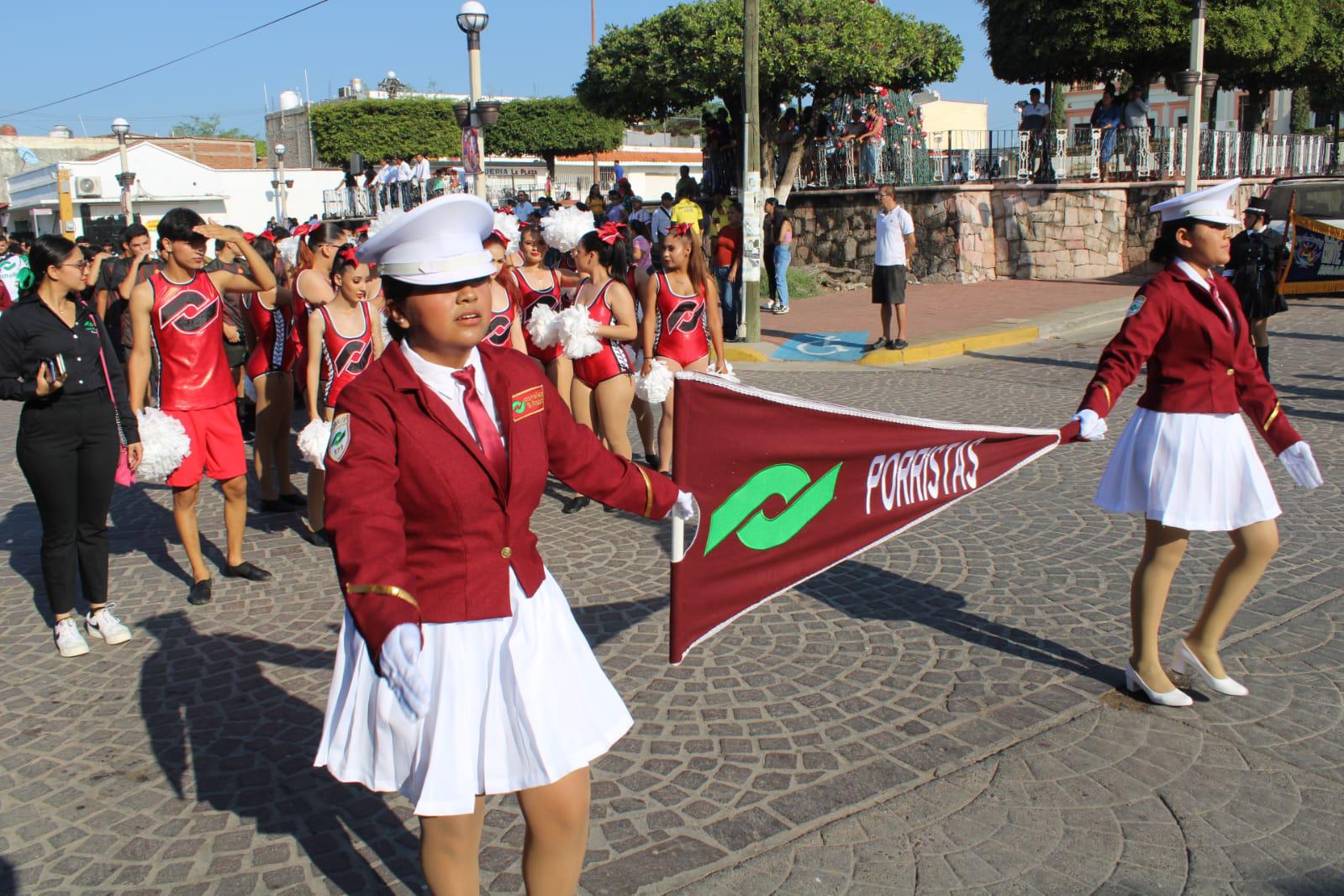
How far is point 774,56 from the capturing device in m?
21.7

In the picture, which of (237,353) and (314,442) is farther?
(237,353)

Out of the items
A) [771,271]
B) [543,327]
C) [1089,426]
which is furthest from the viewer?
[771,271]

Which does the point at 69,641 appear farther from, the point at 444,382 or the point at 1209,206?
the point at 1209,206

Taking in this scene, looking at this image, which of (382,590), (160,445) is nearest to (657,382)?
(160,445)

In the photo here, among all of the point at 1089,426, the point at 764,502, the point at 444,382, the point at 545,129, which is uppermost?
the point at 545,129

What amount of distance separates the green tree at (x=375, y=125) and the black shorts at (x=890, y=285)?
3900 centimetres

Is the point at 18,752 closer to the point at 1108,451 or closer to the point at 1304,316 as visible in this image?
the point at 1108,451

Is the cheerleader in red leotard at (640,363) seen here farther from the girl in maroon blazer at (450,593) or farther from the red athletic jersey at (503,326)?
the girl in maroon blazer at (450,593)

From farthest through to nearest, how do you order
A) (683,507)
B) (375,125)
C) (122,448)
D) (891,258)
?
(375,125) < (891,258) < (122,448) < (683,507)

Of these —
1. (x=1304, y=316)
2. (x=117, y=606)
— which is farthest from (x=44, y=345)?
(x=1304, y=316)

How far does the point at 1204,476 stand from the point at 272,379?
5715mm

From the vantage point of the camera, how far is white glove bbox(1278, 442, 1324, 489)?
13.7 feet

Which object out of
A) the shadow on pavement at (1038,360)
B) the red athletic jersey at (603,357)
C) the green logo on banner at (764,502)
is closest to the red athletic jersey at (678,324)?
the red athletic jersey at (603,357)

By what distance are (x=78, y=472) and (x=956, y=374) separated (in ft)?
30.4
